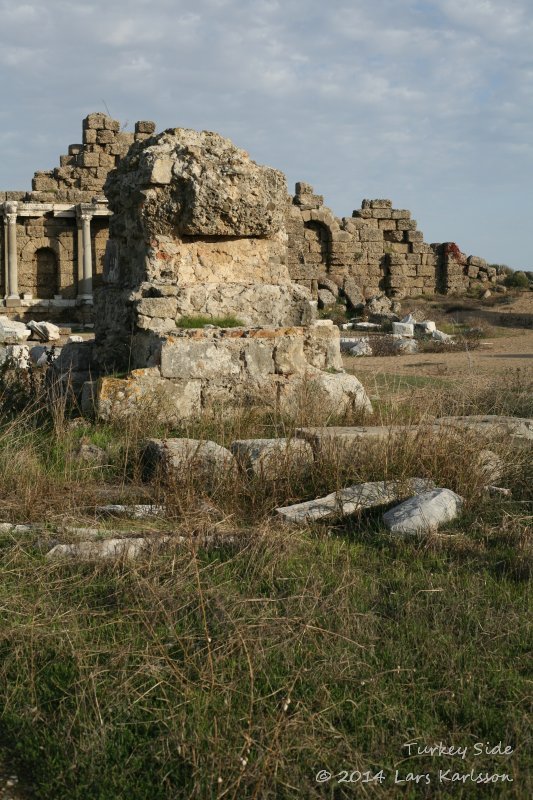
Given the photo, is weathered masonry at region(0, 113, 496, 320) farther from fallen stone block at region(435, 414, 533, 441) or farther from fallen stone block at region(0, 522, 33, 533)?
fallen stone block at region(0, 522, 33, 533)

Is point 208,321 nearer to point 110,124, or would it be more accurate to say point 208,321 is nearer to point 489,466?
point 489,466

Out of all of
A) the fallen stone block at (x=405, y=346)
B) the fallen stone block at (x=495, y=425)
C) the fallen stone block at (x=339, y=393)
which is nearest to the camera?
the fallen stone block at (x=495, y=425)

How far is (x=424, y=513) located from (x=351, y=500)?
460 mm

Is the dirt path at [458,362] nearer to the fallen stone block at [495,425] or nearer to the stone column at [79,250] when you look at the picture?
the fallen stone block at [495,425]

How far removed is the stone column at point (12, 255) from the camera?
27.4 m

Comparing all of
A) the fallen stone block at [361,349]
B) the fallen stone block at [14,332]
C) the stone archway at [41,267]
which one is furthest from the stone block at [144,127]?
the fallen stone block at [361,349]

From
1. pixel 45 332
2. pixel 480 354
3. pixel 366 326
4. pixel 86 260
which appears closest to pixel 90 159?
pixel 86 260

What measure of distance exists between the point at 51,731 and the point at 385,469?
271cm

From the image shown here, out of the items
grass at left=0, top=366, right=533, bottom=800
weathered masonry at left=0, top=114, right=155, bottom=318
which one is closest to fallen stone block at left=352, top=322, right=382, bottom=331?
weathered masonry at left=0, top=114, right=155, bottom=318

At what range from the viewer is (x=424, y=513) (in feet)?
14.4

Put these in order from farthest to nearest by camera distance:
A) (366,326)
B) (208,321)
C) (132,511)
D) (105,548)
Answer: (366,326) < (208,321) < (132,511) < (105,548)

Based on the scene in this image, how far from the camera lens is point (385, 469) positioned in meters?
5.02

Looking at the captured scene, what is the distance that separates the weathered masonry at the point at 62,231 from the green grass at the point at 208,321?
2072 centimetres

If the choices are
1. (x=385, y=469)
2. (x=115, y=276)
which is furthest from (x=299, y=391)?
(x=115, y=276)
